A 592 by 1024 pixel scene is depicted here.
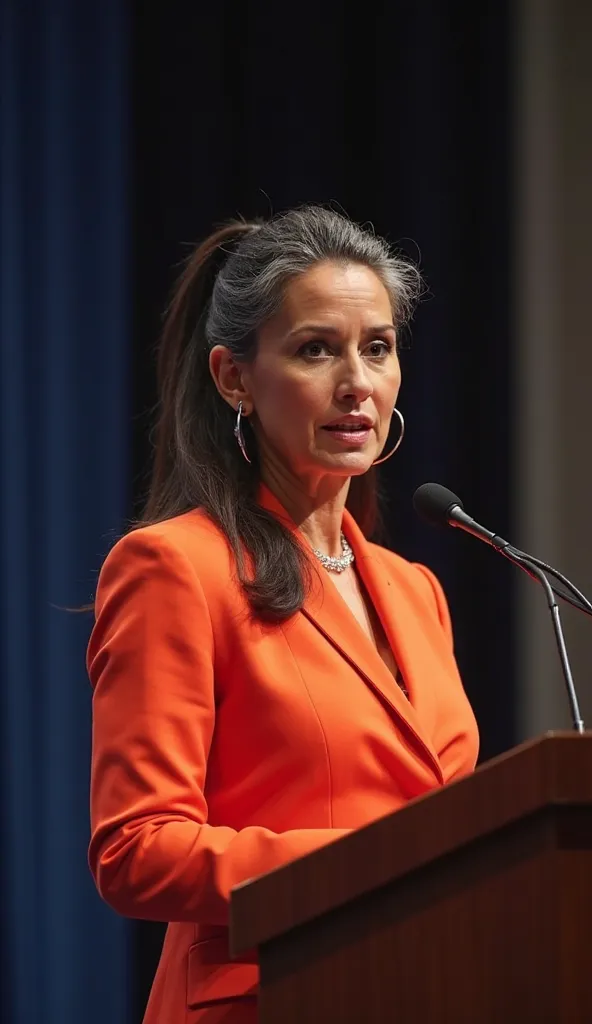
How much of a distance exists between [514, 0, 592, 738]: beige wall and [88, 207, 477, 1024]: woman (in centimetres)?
115

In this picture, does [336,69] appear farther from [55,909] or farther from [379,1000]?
[379,1000]

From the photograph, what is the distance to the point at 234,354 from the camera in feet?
6.01

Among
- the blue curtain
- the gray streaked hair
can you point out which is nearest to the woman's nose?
the gray streaked hair

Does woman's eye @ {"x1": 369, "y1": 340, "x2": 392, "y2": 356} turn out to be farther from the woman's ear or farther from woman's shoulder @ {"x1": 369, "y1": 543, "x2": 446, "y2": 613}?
woman's shoulder @ {"x1": 369, "y1": 543, "x2": 446, "y2": 613}

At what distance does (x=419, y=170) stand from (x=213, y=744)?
1.83 meters

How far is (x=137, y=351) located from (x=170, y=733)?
142cm

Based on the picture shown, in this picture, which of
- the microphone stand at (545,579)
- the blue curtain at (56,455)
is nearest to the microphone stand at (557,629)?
the microphone stand at (545,579)

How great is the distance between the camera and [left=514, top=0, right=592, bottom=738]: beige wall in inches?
122

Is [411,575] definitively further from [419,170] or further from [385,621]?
[419,170]

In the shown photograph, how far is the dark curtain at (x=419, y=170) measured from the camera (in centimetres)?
288

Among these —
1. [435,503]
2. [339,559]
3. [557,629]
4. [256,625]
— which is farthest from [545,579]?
[339,559]

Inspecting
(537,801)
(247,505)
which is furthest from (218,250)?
(537,801)

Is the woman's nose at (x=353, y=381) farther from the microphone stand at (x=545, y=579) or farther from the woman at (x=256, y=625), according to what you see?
the microphone stand at (x=545, y=579)

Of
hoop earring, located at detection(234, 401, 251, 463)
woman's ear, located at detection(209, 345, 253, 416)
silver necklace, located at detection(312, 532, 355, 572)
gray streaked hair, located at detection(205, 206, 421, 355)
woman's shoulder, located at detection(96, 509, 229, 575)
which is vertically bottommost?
silver necklace, located at detection(312, 532, 355, 572)
